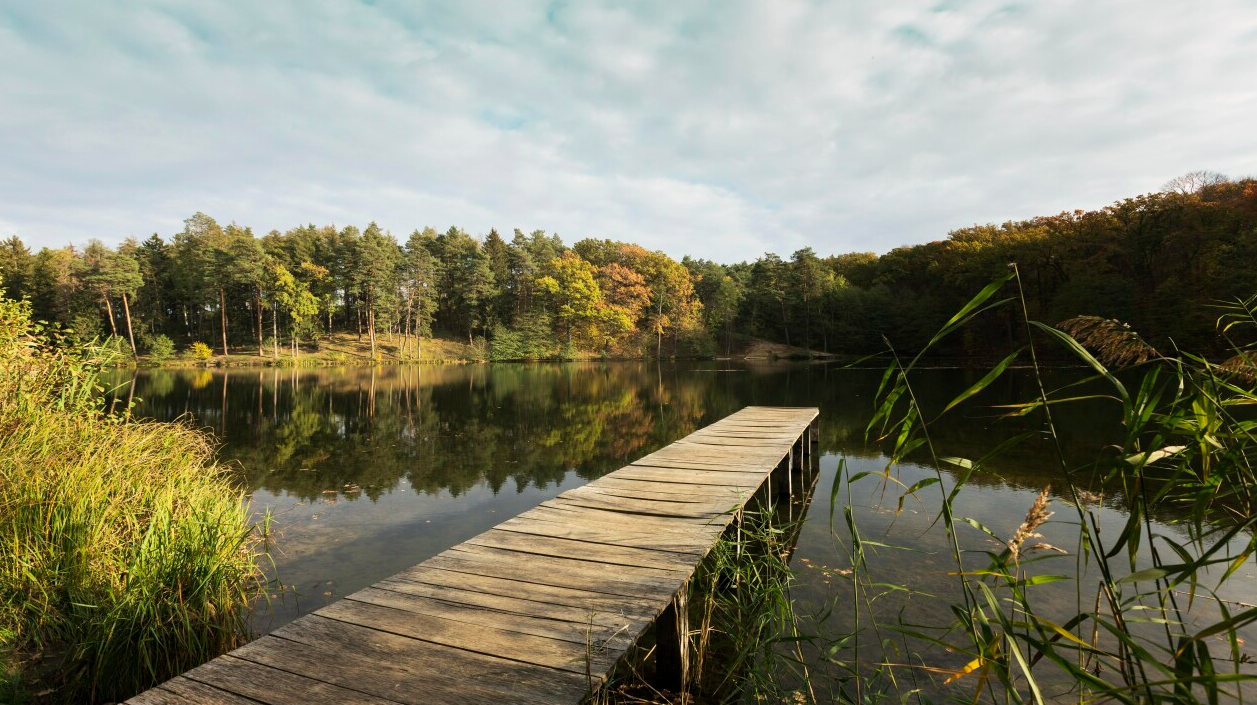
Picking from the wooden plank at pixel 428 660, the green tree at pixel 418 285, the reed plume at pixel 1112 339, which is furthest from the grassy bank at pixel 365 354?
the reed plume at pixel 1112 339

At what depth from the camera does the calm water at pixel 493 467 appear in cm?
530

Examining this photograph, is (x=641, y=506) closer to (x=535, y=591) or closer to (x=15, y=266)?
(x=535, y=591)

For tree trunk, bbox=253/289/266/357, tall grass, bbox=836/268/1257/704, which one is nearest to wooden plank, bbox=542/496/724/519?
tall grass, bbox=836/268/1257/704

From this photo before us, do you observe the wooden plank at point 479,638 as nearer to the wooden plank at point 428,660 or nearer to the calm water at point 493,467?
the wooden plank at point 428,660

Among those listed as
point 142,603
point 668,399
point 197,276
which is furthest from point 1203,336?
point 197,276

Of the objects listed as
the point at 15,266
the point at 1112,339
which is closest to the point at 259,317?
the point at 15,266

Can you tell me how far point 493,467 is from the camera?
9445 mm

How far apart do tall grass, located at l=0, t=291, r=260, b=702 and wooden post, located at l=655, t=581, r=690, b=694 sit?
2613 millimetres

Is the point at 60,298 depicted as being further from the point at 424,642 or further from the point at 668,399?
the point at 424,642

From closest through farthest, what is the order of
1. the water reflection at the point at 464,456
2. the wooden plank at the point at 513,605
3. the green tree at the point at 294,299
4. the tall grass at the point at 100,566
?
the wooden plank at the point at 513,605 → the tall grass at the point at 100,566 → the water reflection at the point at 464,456 → the green tree at the point at 294,299

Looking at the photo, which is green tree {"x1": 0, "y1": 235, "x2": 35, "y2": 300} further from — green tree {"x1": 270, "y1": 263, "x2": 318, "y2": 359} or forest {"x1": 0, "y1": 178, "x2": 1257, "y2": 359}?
green tree {"x1": 270, "y1": 263, "x2": 318, "y2": 359}

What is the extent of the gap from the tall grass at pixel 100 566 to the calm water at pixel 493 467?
3.27 feet

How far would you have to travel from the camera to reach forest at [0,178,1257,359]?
3216 centimetres

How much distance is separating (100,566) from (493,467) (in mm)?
6057
